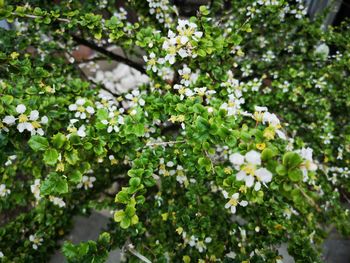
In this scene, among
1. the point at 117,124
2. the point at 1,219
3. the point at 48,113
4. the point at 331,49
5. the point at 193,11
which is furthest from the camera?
the point at 331,49

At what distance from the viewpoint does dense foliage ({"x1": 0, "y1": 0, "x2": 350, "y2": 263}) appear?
1437 millimetres

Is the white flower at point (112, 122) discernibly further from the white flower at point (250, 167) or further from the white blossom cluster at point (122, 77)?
the white blossom cluster at point (122, 77)

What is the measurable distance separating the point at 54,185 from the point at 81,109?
1.95 feet

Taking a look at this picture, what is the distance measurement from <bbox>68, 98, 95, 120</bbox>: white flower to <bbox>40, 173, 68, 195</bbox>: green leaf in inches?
19.9

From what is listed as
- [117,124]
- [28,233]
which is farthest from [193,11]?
[28,233]

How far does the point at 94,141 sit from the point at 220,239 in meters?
1.34

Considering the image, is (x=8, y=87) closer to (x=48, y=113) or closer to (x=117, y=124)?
(x=48, y=113)

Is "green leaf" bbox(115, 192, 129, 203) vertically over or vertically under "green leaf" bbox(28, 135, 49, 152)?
under

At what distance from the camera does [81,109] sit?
190 centimetres

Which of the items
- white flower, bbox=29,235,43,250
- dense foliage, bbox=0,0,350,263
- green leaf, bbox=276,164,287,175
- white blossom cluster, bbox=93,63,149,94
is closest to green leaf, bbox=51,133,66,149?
dense foliage, bbox=0,0,350,263

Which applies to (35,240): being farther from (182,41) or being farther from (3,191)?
(182,41)

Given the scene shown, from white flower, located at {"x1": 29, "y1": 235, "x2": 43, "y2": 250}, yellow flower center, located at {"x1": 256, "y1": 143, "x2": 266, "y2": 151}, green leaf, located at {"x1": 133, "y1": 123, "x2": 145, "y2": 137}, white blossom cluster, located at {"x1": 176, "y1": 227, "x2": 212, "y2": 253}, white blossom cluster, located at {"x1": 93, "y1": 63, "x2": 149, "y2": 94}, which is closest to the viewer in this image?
yellow flower center, located at {"x1": 256, "y1": 143, "x2": 266, "y2": 151}

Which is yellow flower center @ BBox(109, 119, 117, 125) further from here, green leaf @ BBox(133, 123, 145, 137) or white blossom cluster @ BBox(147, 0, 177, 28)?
white blossom cluster @ BBox(147, 0, 177, 28)

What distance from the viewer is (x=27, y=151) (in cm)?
227
